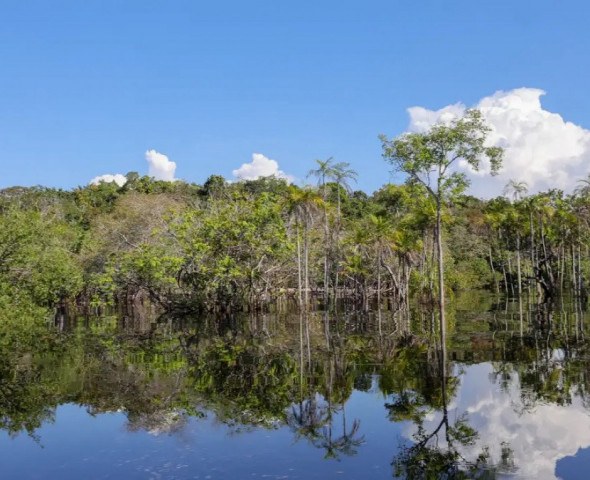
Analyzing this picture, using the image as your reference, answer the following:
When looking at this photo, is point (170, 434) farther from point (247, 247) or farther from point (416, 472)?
point (247, 247)

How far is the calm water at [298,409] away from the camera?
9.38 m

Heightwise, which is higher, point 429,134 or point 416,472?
point 429,134

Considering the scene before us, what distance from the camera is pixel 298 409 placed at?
41.1 ft

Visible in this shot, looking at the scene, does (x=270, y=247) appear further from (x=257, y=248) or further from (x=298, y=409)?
(x=298, y=409)

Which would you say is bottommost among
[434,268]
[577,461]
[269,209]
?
[577,461]

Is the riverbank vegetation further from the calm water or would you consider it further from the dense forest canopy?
the calm water

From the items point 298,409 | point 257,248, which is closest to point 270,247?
point 257,248

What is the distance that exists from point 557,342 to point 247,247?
802 inches

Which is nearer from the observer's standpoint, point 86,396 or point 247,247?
point 86,396

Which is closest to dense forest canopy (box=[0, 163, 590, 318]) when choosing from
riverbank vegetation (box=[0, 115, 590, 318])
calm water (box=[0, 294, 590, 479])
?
riverbank vegetation (box=[0, 115, 590, 318])

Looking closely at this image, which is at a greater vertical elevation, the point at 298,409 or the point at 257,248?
the point at 257,248

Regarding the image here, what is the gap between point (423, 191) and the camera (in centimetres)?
3497

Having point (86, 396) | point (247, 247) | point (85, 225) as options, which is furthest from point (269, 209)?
point (85, 225)

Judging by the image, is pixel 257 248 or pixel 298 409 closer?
pixel 298 409
